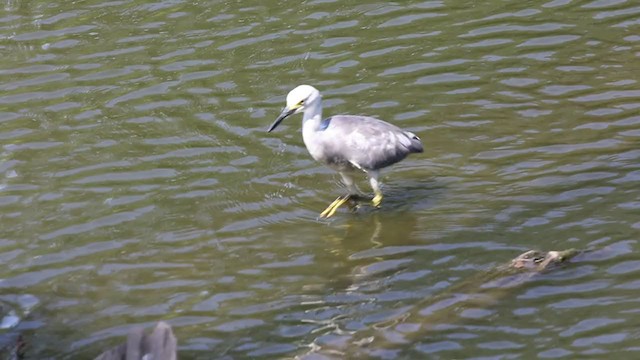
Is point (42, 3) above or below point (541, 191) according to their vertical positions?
above

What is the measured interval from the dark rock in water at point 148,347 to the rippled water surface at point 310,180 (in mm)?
1447

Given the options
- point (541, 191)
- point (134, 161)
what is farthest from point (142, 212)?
point (541, 191)

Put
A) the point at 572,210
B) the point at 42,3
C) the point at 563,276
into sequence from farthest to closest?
the point at 42,3
the point at 572,210
the point at 563,276

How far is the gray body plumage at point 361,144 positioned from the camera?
10258 millimetres

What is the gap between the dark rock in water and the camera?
6.58 m

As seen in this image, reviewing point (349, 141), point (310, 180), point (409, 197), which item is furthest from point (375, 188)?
point (310, 180)

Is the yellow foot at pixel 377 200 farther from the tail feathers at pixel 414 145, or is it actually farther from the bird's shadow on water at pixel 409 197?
the tail feathers at pixel 414 145

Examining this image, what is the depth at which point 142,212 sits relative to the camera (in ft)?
33.8

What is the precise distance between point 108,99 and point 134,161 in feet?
4.20

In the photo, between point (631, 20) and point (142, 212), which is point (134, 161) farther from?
point (631, 20)

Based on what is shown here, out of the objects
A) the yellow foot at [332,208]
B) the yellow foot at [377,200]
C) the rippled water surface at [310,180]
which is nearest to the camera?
the rippled water surface at [310,180]

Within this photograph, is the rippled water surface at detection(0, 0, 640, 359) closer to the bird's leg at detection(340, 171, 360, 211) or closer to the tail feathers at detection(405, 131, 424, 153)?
the bird's leg at detection(340, 171, 360, 211)

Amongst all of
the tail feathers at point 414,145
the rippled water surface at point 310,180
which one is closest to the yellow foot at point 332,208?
the rippled water surface at point 310,180

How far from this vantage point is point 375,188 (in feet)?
34.2
